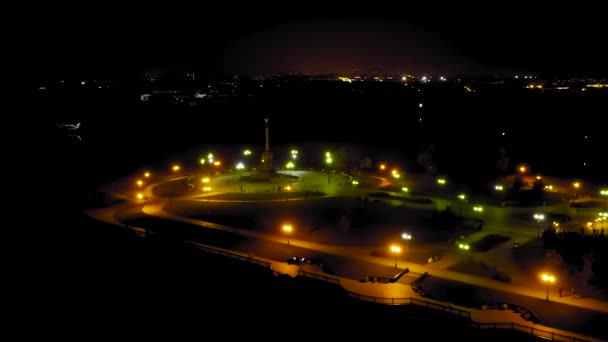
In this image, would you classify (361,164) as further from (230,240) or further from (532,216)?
(230,240)

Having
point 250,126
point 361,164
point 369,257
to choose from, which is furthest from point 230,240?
point 250,126

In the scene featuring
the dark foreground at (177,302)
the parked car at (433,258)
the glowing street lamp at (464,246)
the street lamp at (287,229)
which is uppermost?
the street lamp at (287,229)

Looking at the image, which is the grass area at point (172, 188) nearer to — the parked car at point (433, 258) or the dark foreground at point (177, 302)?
the dark foreground at point (177, 302)

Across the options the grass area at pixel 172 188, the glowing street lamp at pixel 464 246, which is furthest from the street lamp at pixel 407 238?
the grass area at pixel 172 188

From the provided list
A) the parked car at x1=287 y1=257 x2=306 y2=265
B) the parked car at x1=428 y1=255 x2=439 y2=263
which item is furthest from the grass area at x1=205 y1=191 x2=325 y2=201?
the parked car at x1=428 y1=255 x2=439 y2=263

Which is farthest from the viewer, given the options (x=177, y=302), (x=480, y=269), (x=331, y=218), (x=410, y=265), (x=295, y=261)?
(x=331, y=218)

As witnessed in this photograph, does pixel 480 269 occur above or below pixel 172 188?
below

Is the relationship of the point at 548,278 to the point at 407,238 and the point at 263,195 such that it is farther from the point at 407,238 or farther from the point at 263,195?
the point at 263,195

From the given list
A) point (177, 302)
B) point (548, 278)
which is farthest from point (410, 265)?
point (177, 302)

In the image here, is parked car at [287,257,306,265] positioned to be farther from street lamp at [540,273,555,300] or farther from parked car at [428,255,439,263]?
street lamp at [540,273,555,300]

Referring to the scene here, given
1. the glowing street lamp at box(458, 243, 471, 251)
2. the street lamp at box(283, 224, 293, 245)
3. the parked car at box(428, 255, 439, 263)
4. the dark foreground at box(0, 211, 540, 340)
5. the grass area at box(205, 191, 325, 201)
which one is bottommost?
the dark foreground at box(0, 211, 540, 340)

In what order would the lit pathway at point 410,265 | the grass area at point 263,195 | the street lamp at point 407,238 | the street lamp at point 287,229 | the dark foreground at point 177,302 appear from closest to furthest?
1. the dark foreground at point 177,302
2. the lit pathway at point 410,265
3. the street lamp at point 407,238
4. the street lamp at point 287,229
5. the grass area at point 263,195
